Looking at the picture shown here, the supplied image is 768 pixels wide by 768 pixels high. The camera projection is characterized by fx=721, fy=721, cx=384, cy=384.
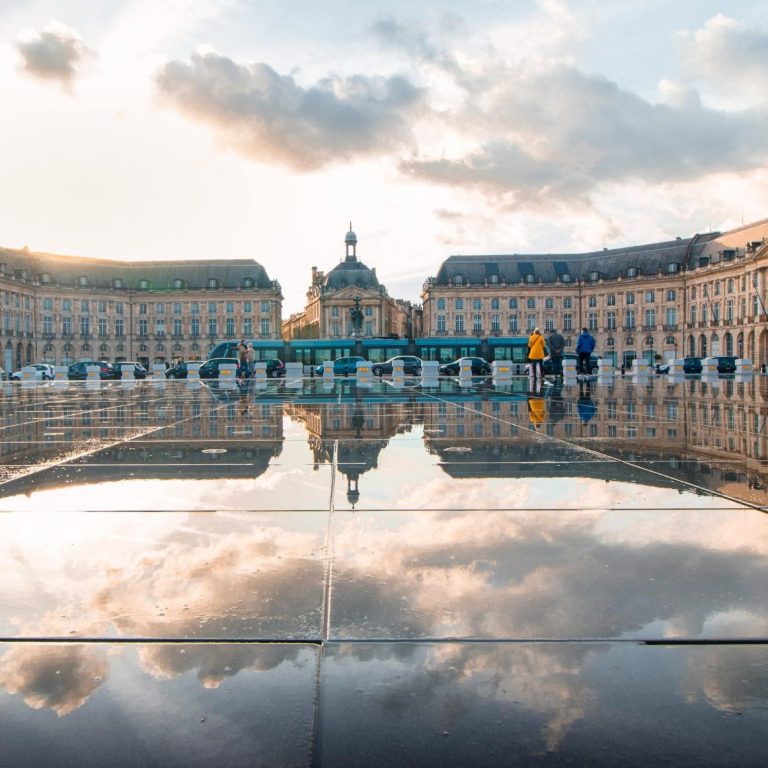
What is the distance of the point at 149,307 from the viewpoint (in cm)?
10131

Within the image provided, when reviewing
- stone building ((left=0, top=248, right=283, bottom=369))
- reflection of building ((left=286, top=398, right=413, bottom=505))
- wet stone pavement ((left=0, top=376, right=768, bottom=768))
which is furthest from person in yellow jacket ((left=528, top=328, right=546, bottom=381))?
stone building ((left=0, top=248, right=283, bottom=369))

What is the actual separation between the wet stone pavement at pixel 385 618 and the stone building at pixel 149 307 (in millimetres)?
98968

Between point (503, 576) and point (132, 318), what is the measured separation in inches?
4127

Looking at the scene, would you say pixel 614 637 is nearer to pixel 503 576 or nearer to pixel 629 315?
pixel 503 576

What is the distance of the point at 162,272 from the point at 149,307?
17.9ft

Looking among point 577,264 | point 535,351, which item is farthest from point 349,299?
point 535,351

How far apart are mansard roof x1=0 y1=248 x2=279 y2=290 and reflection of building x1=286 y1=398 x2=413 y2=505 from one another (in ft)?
301

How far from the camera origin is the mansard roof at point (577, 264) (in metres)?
93.3

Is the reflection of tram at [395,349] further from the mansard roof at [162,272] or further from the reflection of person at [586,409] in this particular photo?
the mansard roof at [162,272]

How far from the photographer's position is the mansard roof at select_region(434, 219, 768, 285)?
306 feet

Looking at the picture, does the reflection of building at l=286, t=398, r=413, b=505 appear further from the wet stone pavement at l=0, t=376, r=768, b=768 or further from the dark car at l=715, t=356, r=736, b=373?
the dark car at l=715, t=356, r=736, b=373

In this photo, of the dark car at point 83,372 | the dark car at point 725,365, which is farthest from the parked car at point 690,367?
the dark car at point 83,372

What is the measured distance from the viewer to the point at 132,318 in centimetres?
10100

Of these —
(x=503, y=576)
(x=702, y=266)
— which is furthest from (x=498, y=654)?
(x=702, y=266)
